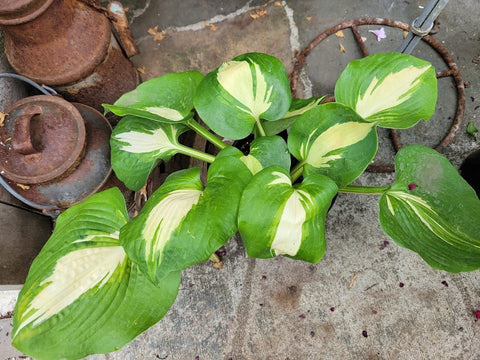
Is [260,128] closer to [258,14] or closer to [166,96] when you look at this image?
[166,96]

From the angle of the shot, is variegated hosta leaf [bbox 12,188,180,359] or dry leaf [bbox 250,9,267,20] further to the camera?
dry leaf [bbox 250,9,267,20]

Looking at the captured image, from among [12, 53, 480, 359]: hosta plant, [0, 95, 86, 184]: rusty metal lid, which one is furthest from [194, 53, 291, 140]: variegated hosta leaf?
[0, 95, 86, 184]: rusty metal lid

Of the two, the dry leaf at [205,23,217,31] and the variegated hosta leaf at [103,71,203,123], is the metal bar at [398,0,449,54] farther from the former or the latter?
the dry leaf at [205,23,217,31]

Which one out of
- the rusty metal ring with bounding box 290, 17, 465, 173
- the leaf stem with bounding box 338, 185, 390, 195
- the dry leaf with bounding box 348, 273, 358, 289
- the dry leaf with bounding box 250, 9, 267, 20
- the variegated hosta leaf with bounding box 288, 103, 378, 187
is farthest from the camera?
the dry leaf with bounding box 250, 9, 267, 20

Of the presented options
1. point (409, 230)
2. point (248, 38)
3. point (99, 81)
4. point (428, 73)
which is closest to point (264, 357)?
point (409, 230)

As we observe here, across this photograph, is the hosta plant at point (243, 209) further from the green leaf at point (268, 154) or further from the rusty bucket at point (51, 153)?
the rusty bucket at point (51, 153)

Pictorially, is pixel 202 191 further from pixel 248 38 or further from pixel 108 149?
pixel 248 38
